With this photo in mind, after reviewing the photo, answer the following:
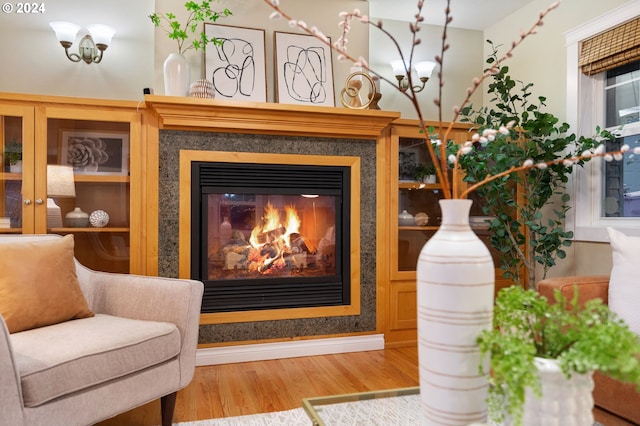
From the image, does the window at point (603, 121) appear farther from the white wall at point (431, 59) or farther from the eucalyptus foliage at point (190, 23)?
the eucalyptus foliage at point (190, 23)

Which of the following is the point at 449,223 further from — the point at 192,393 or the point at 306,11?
the point at 306,11

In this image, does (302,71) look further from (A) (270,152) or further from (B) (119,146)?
(B) (119,146)

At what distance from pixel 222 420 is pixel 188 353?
0.35 m

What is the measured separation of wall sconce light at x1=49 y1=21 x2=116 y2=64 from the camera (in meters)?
2.86

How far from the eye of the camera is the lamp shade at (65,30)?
2842mm

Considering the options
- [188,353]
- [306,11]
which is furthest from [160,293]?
[306,11]

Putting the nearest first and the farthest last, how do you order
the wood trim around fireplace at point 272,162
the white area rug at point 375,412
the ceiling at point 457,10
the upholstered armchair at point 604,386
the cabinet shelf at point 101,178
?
the white area rug at point 375,412
the upholstered armchair at point 604,386
the cabinet shelf at point 101,178
the wood trim around fireplace at point 272,162
the ceiling at point 457,10

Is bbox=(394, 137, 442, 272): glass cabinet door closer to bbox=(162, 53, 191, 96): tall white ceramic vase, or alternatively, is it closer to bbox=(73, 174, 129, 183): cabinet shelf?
bbox=(162, 53, 191, 96): tall white ceramic vase

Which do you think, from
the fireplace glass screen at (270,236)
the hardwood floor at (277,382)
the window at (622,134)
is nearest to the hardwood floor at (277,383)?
the hardwood floor at (277,382)

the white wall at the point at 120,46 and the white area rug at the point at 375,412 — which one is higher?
the white wall at the point at 120,46

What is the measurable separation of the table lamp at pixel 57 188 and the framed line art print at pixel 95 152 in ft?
0.15

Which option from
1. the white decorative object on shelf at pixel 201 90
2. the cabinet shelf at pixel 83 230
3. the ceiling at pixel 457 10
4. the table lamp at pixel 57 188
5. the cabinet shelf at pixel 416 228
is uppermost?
the ceiling at pixel 457 10

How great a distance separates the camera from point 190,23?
2994mm

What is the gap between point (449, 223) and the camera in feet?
3.13
